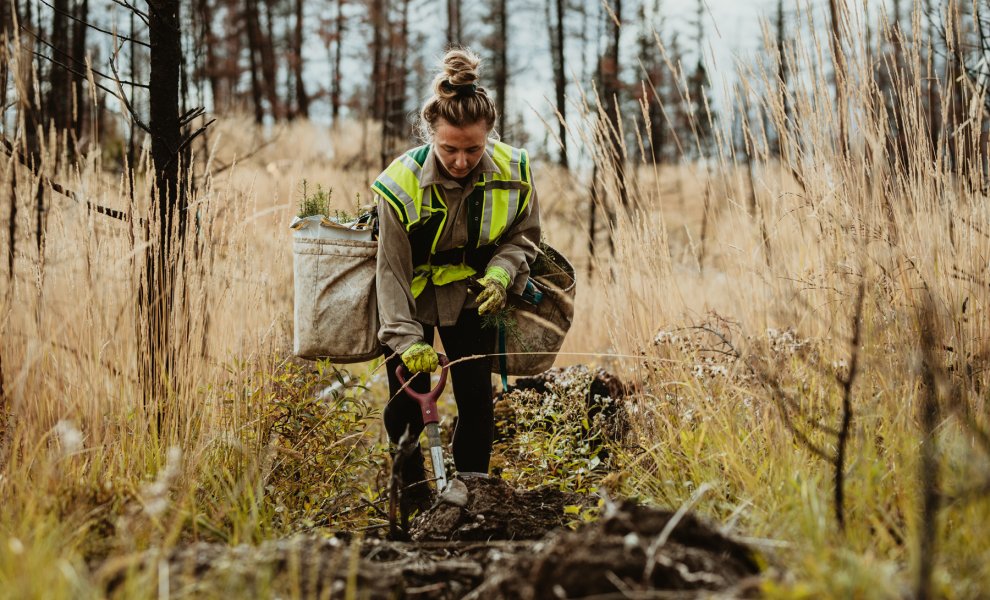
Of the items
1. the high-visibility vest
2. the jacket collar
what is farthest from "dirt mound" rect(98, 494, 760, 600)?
the jacket collar

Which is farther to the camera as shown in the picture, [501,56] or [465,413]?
[501,56]

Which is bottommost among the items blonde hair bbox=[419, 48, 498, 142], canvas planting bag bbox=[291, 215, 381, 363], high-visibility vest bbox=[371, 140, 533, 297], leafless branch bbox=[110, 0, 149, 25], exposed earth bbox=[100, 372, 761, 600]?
exposed earth bbox=[100, 372, 761, 600]

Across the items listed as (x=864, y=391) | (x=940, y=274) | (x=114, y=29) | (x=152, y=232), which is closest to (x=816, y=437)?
(x=864, y=391)

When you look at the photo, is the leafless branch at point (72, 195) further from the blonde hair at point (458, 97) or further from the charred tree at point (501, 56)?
the charred tree at point (501, 56)

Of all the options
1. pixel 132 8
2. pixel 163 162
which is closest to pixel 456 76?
pixel 132 8

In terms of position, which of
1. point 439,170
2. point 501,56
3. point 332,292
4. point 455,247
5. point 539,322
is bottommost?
point 539,322

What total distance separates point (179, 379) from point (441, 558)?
1342 mm

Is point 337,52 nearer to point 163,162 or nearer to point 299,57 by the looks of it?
point 299,57

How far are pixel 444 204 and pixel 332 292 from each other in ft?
1.84

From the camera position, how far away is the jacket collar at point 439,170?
268 cm

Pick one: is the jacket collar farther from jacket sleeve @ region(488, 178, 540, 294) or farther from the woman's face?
jacket sleeve @ region(488, 178, 540, 294)

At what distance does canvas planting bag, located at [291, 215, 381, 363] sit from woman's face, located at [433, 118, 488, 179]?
471 millimetres

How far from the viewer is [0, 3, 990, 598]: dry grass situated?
189 cm

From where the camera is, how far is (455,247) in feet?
9.39
